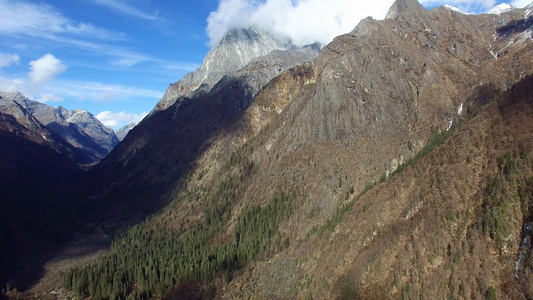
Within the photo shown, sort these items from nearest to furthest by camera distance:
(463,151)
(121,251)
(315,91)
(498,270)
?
(498,270) < (463,151) < (121,251) < (315,91)

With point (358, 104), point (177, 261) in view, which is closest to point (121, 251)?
point (177, 261)

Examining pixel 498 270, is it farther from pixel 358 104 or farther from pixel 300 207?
pixel 358 104

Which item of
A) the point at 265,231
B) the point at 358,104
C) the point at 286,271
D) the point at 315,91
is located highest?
the point at 315,91

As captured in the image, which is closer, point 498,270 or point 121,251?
point 498,270

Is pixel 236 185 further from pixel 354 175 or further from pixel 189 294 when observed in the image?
pixel 189 294

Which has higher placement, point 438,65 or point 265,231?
point 438,65

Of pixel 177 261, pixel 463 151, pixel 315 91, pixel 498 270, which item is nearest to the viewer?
pixel 498 270

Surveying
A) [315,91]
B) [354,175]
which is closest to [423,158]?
[354,175]
